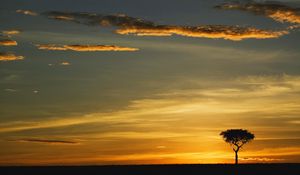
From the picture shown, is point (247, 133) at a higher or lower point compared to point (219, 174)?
higher

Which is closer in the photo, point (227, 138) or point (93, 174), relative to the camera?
point (93, 174)

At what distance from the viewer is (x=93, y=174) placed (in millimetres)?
102625

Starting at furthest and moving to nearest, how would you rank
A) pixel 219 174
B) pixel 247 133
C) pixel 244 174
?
pixel 247 133 → pixel 219 174 → pixel 244 174

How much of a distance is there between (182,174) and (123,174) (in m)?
10.1

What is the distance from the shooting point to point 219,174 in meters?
102

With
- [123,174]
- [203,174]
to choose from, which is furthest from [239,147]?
[123,174]

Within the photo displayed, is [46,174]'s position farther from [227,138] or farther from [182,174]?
[227,138]

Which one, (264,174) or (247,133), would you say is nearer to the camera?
(264,174)

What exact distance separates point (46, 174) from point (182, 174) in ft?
79.0

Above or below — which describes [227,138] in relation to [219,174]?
above

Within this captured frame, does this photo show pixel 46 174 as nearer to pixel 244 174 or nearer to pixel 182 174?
pixel 182 174

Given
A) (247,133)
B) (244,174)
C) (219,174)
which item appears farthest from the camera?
(247,133)

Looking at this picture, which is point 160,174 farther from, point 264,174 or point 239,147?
point 239,147

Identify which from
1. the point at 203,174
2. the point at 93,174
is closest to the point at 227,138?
the point at 203,174
